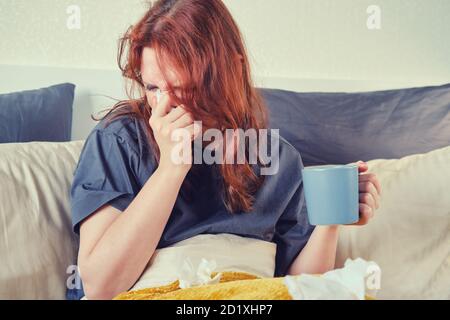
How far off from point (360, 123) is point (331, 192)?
0.55 m

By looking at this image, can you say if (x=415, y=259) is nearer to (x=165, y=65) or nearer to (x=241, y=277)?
(x=241, y=277)

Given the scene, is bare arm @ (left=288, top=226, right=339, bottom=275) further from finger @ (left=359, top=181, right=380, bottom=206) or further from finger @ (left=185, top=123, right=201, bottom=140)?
finger @ (left=185, top=123, right=201, bottom=140)

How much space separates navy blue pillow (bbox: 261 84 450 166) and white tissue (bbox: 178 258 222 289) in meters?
0.51

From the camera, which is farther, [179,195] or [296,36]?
[296,36]

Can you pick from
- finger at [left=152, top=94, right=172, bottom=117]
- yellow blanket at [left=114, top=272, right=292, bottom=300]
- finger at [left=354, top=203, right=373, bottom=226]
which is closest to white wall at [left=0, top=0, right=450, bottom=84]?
finger at [left=152, top=94, right=172, bottom=117]

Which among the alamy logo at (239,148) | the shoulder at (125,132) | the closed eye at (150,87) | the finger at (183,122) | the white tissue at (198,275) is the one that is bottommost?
the white tissue at (198,275)

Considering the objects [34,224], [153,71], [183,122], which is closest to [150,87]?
[153,71]

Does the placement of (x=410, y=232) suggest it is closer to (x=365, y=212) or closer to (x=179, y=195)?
(x=365, y=212)

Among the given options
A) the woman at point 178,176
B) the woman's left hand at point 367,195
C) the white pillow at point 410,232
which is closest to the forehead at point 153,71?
the woman at point 178,176

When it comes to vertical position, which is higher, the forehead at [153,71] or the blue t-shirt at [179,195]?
the forehead at [153,71]

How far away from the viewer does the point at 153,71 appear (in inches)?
39.8

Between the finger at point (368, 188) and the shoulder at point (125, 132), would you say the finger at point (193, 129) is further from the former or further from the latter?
the finger at point (368, 188)

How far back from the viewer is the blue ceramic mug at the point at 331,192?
828 mm

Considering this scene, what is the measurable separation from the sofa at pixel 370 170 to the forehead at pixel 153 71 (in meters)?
0.22
